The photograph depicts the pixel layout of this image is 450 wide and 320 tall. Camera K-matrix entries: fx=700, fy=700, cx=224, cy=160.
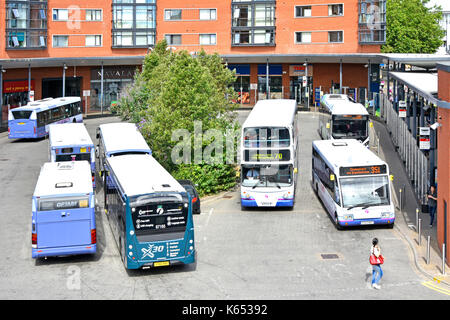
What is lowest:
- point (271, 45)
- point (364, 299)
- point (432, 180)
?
point (364, 299)

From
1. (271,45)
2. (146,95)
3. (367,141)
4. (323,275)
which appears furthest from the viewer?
(271,45)

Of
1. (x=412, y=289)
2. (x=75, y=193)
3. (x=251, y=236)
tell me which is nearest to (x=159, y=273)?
(x=75, y=193)

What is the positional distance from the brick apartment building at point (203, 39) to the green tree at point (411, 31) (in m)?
26.5

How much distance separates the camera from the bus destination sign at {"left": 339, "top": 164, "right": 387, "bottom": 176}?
28.1 meters

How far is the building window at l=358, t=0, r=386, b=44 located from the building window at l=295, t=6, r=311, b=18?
5.18 metres

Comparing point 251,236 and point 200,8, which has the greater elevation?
point 200,8

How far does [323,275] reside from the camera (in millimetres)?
22250

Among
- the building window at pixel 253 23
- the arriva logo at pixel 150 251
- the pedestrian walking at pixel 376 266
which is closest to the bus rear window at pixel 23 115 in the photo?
the building window at pixel 253 23

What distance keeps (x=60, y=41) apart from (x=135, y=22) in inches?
325

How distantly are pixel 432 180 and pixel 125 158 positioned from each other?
12772 millimetres

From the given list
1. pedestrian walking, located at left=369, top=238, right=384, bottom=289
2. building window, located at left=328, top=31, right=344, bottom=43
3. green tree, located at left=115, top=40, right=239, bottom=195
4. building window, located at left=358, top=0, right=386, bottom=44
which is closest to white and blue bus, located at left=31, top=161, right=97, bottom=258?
pedestrian walking, located at left=369, top=238, right=384, bottom=289

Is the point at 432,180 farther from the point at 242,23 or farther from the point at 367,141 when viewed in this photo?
the point at 242,23

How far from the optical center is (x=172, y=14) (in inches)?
2901

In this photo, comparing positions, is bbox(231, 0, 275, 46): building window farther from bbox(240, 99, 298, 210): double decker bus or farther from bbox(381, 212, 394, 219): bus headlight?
bbox(381, 212, 394, 219): bus headlight
